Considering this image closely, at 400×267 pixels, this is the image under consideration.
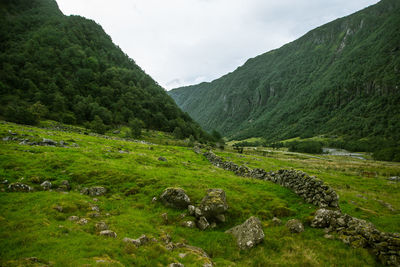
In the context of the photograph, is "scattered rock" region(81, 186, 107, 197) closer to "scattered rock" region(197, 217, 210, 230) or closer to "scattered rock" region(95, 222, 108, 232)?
"scattered rock" region(95, 222, 108, 232)

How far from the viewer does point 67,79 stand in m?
126

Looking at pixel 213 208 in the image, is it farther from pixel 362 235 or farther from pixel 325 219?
pixel 362 235

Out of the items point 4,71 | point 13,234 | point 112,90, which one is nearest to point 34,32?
point 4,71

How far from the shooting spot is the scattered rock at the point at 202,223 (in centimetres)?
1417

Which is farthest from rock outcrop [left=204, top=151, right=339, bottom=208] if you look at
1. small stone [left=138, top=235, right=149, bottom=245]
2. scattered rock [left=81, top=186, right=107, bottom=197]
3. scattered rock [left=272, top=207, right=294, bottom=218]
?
scattered rock [left=81, top=186, right=107, bottom=197]

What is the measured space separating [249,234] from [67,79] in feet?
505

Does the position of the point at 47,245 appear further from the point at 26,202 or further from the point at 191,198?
the point at 191,198

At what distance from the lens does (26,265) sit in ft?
22.6

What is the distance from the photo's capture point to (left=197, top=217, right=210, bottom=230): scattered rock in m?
14.2

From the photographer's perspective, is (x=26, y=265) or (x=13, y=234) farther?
(x=13, y=234)

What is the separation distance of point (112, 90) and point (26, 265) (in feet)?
487

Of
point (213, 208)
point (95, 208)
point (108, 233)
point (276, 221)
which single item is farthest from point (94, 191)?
point (276, 221)

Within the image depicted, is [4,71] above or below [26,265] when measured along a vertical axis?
above

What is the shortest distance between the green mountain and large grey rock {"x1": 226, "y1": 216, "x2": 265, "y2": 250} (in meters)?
82.3
